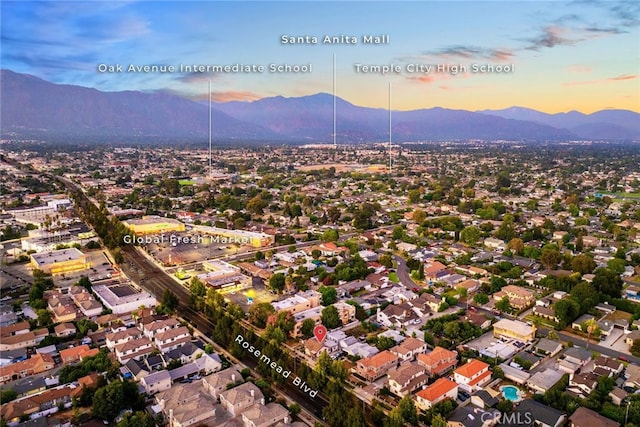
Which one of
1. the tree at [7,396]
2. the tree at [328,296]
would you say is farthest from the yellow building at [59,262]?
the tree at [328,296]

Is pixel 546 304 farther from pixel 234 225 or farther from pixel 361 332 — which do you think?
pixel 234 225

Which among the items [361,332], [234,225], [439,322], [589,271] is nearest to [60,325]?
[361,332]

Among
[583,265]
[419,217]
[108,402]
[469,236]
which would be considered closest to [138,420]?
[108,402]

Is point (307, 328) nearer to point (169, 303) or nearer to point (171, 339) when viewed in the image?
point (171, 339)

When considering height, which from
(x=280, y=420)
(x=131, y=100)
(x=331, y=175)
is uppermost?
(x=131, y=100)

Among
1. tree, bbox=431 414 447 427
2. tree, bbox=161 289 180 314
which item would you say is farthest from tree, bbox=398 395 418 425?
tree, bbox=161 289 180 314

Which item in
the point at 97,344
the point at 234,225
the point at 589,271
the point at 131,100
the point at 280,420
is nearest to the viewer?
the point at 280,420

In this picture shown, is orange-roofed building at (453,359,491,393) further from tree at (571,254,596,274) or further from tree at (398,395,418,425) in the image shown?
tree at (571,254,596,274)
